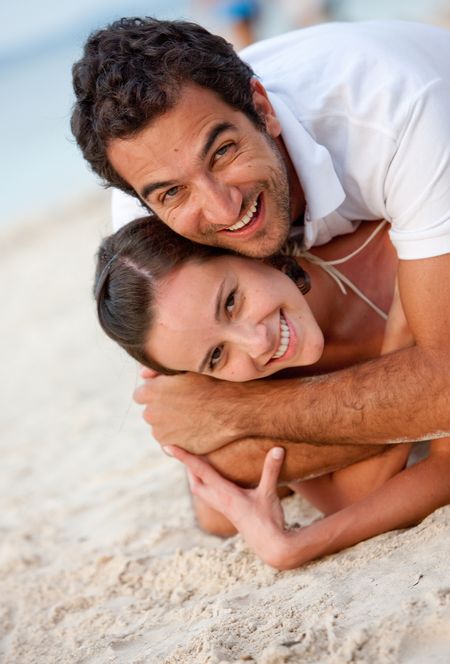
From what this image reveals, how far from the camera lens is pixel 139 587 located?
130 inches

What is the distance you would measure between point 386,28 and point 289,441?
155cm

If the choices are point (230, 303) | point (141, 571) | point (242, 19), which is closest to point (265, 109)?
point (230, 303)

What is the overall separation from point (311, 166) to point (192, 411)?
102 centimetres

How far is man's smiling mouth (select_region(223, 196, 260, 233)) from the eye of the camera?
2961mm

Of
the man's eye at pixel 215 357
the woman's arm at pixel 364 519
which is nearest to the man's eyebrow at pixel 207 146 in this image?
the man's eye at pixel 215 357

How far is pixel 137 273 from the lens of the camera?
308cm

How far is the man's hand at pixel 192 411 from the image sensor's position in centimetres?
334

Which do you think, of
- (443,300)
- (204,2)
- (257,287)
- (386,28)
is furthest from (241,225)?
(204,2)

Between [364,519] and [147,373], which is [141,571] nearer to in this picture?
[147,373]

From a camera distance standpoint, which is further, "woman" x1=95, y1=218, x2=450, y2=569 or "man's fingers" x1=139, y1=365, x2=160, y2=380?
"man's fingers" x1=139, y1=365, x2=160, y2=380

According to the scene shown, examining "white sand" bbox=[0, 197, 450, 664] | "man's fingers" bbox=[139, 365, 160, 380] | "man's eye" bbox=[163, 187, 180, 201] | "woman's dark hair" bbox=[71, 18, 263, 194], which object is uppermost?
"woman's dark hair" bbox=[71, 18, 263, 194]

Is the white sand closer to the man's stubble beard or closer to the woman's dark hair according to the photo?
the man's stubble beard

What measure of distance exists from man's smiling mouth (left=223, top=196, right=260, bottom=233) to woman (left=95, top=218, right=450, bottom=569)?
0.13 m

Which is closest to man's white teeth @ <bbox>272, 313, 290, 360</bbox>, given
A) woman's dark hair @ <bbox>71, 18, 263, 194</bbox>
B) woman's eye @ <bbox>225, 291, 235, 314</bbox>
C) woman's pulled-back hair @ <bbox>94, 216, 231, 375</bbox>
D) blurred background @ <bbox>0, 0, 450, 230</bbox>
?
woman's eye @ <bbox>225, 291, 235, 314</bbox>
